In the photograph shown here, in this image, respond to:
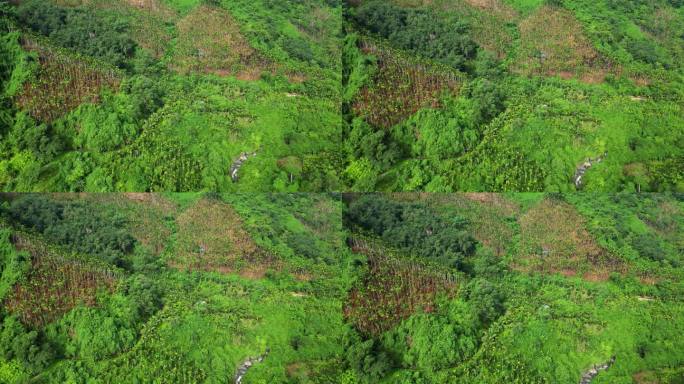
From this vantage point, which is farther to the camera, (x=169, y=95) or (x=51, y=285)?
(x=169, y=95)

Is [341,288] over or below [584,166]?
below

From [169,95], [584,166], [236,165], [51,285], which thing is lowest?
[51,285]

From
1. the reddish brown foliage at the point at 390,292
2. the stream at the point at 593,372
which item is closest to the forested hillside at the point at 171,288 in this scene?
the reddish brown foliage at the point at 390,292

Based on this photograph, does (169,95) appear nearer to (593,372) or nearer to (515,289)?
(515,289)

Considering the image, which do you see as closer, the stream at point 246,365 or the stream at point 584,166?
the stream at point 246,365

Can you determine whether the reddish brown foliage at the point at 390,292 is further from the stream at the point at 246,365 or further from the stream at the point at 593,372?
the stream at the point at 593,372

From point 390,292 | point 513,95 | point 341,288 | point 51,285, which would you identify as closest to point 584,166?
point 513,95
